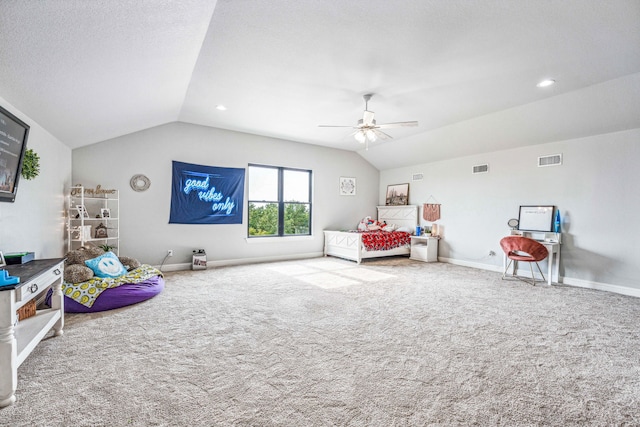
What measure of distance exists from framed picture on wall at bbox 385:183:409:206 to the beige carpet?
3.89 metres

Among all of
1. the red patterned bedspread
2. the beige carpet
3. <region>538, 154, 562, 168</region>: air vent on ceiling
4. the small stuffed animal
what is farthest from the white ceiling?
the red patterned bedspread

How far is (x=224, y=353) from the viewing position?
2.34 meters

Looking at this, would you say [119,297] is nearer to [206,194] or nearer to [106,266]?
[106,266]

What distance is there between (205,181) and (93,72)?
329 cm

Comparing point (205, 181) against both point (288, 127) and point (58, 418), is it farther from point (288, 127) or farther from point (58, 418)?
point (58, 418)

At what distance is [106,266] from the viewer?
3.79 meters

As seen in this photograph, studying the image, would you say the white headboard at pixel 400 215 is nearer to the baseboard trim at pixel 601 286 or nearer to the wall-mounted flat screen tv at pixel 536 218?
the wall-mounted flat screen tv at pixel 536 218

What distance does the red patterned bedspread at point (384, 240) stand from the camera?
21.2 ft

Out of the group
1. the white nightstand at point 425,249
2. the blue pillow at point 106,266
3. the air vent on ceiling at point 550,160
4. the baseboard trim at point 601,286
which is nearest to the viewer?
the blue pillow at point 106,266

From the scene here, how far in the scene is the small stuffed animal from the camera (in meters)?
3.42

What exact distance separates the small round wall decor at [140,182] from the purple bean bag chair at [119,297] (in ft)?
6.73

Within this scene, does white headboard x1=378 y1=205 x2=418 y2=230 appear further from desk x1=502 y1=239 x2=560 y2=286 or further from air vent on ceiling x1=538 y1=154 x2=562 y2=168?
air vent on ceiling x1=538 y1=154 x2=562 y2=168

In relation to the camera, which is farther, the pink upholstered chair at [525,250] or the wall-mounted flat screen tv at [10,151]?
the pink upholstered chair at [525,250]

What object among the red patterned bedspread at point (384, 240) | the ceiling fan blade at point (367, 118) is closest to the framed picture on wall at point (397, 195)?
the red patterned bedspread at point (384, 240)
